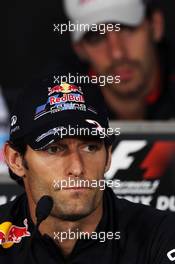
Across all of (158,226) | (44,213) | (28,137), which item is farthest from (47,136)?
(158,226)

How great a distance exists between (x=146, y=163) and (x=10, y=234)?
78cm

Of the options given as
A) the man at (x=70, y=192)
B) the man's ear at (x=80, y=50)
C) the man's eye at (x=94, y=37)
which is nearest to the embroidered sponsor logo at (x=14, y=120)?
the man at (x=70, y=192)

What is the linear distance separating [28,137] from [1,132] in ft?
5.80

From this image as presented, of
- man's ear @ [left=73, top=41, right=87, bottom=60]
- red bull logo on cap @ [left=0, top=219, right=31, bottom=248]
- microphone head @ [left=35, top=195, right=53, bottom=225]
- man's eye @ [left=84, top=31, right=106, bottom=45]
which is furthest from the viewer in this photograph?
man's ear @ [left=73, top=41, right=87, bottom=60]

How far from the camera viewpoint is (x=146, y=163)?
321cm

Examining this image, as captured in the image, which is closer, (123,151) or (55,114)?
(55,114)

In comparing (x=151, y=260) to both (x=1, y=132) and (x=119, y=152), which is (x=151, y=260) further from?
(x=1, y=132)

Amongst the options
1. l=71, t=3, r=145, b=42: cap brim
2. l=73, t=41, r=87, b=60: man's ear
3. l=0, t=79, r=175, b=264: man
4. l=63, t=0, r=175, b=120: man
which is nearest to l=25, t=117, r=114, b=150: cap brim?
l=0, t=79, r=175, b=264: man

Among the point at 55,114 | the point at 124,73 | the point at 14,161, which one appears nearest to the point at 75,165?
the point at 55,114

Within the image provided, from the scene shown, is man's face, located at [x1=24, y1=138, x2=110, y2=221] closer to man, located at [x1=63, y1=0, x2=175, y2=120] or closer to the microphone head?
the microphone head

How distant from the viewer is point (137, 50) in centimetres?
417

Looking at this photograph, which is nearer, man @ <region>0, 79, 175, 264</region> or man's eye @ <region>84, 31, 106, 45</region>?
man @ <region>0, 79, 175, 264</region>

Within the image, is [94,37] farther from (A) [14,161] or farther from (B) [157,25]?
(A) [14,161]

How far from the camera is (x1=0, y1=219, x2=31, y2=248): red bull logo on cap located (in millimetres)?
2551
